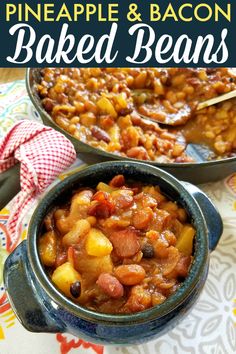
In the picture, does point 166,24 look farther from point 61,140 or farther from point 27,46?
point 61,140

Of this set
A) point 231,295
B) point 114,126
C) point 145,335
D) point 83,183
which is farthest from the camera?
point 114,126

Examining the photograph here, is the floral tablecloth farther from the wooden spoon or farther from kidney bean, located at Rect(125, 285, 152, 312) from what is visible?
the wooden spoon

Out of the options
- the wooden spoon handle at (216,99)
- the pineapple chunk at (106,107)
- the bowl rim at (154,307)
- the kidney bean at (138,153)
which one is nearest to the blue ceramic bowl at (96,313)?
the bowl rim at (154,307)

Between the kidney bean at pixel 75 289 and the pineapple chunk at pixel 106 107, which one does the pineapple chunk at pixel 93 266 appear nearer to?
the kidney bean at pixel 75 289

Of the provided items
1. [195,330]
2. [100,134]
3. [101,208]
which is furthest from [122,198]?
[100,134]

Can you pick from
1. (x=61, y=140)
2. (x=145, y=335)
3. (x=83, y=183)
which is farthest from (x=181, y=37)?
(x=145, y=335)

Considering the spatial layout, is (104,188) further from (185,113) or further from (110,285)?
(185,113)
